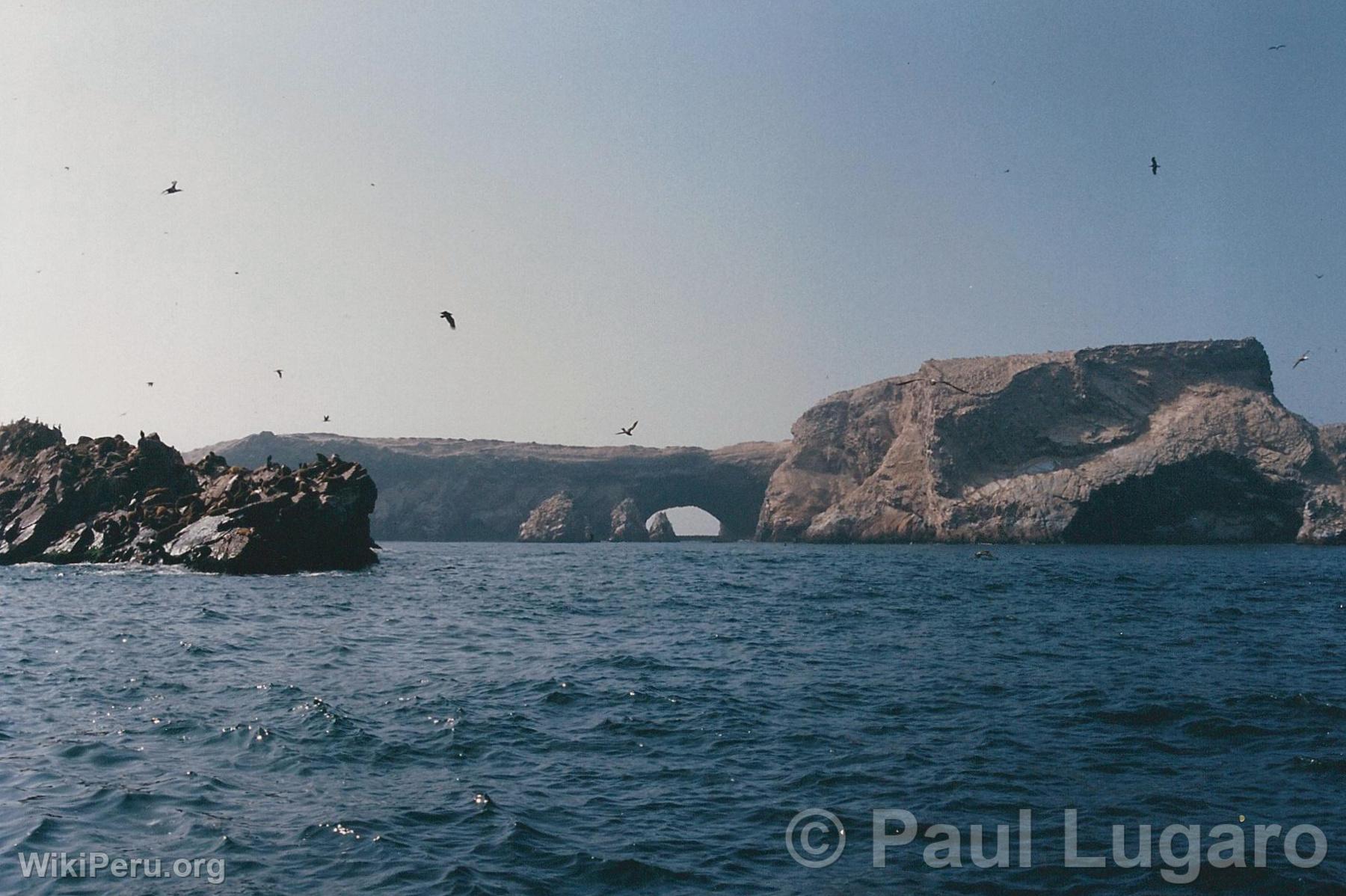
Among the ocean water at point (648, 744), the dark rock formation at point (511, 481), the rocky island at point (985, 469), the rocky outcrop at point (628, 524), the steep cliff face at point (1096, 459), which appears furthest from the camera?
the dark rock formation at point (511, 481)

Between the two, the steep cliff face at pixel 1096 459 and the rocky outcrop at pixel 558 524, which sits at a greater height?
the steep cliff face at pixel 1096 459

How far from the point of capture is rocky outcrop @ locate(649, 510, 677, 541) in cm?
15688

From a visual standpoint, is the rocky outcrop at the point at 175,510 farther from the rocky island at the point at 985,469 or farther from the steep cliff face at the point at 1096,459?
the rocky island at the point at 985,469

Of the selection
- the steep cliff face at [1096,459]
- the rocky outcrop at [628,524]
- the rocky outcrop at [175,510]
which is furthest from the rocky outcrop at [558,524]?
the rocky outcrop at [175,510]

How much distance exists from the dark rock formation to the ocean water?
12718 centimetres

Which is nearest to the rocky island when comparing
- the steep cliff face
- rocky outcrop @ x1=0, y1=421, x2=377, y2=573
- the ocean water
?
the steep cliff face

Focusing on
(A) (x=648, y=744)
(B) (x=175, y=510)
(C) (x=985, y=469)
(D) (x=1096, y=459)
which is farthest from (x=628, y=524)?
(A) (x=648, y=744)

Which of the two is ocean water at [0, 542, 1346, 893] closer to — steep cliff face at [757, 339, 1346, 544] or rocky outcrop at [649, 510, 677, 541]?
steep cliff face at [757, 339, 1346, 544]

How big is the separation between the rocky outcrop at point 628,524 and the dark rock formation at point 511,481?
7.73 feet

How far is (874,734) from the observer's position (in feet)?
46.8

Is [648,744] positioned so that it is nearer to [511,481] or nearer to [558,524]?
[558,524]

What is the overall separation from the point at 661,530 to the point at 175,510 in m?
111

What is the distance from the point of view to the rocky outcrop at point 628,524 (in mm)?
151125

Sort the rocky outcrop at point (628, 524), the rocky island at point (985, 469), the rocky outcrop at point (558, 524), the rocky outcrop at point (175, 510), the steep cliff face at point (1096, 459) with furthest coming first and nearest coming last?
1. the rocky outcrop at point (628, 524)
2. the rocky outcrop at point (558, 524)
3. the rocky island at point (985, 469)
4. the steep cliff face at point (1096, 459)
5. the rocky outcrop at point (175, 510)
